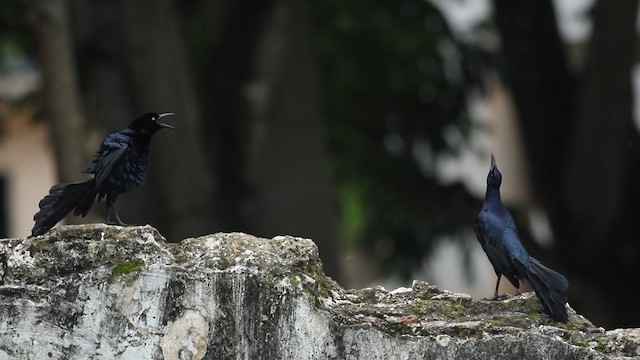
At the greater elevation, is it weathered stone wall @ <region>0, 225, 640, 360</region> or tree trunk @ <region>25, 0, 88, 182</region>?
tree trunk @ <region>25, 0, 88, 182</region>

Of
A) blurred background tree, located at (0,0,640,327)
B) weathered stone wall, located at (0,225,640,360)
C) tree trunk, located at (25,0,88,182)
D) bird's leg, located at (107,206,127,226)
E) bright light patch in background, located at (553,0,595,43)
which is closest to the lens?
weathered stone wall, located at (0,225,640,360)

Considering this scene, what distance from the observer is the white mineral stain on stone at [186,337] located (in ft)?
13.0

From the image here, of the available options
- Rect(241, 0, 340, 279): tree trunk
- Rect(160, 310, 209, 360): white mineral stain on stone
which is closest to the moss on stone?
Rect(160, 310, 209, 360): white mineral stain on stone

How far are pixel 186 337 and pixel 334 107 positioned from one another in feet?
26.6

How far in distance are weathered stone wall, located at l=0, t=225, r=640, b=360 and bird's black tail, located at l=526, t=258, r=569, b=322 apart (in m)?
0.05

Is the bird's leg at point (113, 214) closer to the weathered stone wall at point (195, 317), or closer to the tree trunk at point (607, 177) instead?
the weathered stone wall at point (195, 317)

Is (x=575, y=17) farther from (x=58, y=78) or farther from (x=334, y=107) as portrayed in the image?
(x=58, y=78)

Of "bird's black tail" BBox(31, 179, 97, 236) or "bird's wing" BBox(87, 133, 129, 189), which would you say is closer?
"bird's black tail" BBox(31, 179, 97, 236)

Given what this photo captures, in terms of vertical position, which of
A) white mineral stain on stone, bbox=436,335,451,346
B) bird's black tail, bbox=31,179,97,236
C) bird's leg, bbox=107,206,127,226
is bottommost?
white mineral stain on stone, bbox=436,335,451,346

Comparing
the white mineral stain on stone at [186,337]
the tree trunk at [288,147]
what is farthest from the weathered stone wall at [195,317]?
the tree trunk at [288,147]

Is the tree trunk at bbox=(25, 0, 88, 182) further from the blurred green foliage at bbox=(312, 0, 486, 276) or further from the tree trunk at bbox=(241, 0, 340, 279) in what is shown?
the blurred green foliage at bbox=(312, 0, 486, 276)

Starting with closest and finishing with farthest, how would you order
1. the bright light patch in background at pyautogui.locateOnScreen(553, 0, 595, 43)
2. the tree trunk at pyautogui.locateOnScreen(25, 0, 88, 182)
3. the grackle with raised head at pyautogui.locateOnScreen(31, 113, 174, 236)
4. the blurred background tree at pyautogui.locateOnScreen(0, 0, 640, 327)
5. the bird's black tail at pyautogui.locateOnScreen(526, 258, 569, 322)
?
the bird's black tail at pyautogui.locateOnScreen(526, 258, 569, 322) → the grackle with raised head at pyautogui.locateOnScreen(31, 113, 174, 236) → the tree trunk at pyautogui.locateOnScreen(25, 0, 88, 182) → the blurred background tree at pyautogui.locateOnScreen(0, 0, 640, 327) → the bright light patch in background at pyautogui.locateOnScreen(553, 0, 595, 43)

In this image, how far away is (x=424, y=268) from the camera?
12.8 metres

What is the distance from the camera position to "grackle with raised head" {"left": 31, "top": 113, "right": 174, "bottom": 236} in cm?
420
